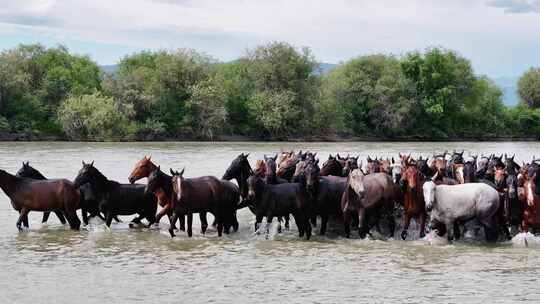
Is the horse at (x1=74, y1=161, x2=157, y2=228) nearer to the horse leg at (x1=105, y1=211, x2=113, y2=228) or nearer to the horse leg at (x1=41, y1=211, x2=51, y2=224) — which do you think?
the horse leg at (x1=105, y1=211, x2=113, y2=228)

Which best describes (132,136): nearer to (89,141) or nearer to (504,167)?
(89,141)

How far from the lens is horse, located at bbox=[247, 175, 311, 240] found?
13.6 m

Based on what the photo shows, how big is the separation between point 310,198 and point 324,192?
0.34 meters

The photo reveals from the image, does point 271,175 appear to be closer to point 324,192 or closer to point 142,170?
point 324,192

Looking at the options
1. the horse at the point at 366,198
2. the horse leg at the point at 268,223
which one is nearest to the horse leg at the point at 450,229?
the horse at the point at 366,198

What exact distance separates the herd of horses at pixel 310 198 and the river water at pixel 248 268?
346 millimetres

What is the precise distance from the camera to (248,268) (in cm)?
1178

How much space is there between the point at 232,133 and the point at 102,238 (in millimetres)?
53815

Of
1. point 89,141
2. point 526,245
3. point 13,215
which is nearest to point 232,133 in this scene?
point 89,141

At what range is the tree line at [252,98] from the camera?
60.2 metres

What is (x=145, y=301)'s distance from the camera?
9727 mm

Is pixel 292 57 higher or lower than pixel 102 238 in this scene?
higher

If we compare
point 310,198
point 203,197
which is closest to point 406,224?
point 310,198

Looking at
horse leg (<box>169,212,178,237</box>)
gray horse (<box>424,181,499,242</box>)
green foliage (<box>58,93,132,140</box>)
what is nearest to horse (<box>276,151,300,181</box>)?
horse leg (<box>169,212,178,237</box>)
